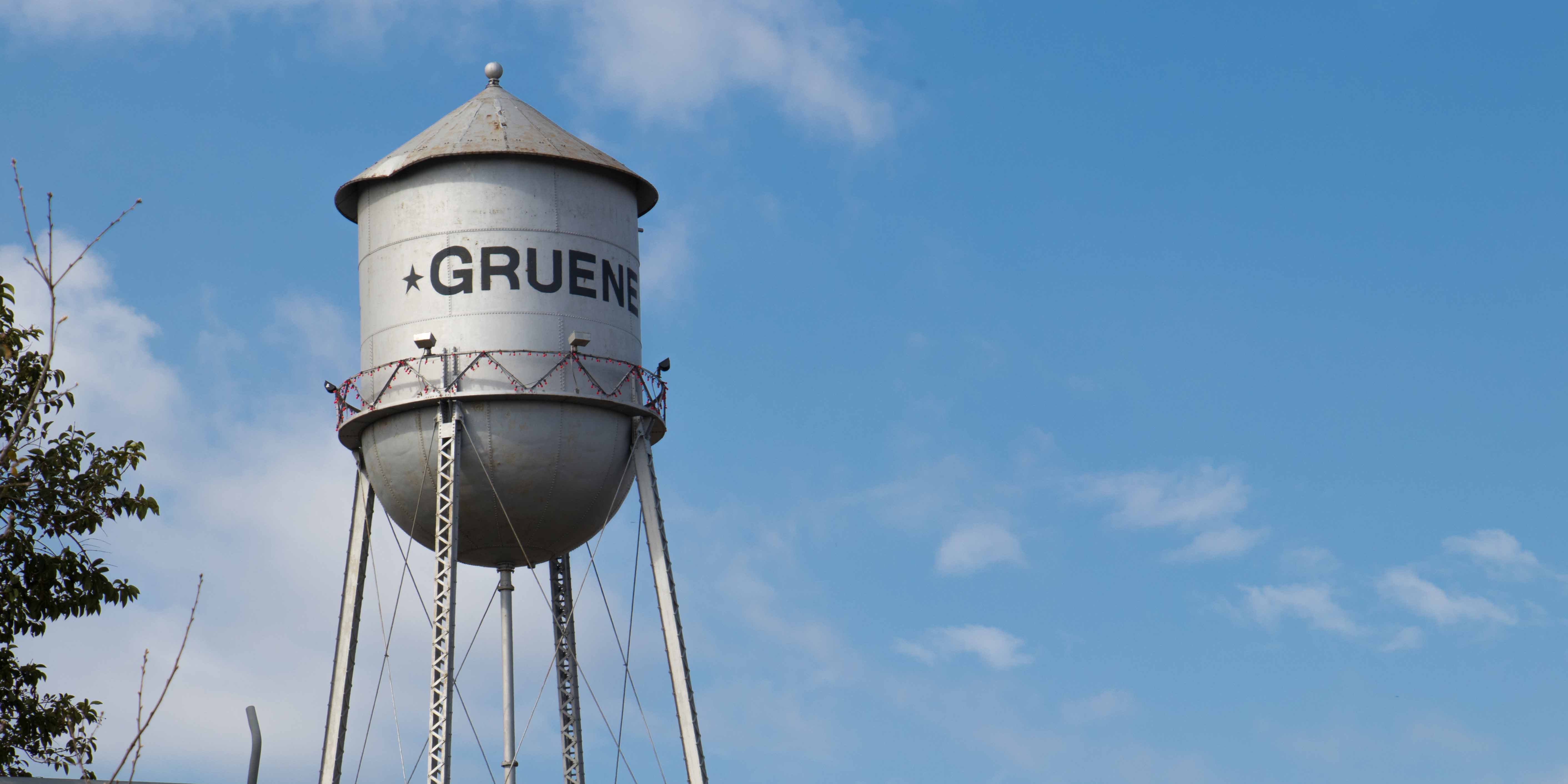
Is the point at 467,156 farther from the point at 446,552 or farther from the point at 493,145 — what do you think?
the point at 446,552

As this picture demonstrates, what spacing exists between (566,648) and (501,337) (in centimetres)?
543

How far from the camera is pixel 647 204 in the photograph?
2938 centimetres

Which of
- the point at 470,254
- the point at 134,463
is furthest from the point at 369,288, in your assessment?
the point at 134,463

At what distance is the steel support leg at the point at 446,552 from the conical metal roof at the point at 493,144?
3.87 meters

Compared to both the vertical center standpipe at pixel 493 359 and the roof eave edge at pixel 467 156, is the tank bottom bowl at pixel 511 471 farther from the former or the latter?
the roof eave edge at pixel 467 156

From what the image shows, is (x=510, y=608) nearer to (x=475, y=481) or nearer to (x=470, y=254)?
(x=475, y=481)

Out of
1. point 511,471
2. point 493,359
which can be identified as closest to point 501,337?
point 493,359

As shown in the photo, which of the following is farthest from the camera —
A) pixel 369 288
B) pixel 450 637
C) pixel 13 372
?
pixel 369 288

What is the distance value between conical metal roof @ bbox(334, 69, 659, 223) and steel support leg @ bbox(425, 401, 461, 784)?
3.87 m

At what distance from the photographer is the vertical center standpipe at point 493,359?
26.6 m

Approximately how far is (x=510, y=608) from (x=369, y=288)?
17.1ft

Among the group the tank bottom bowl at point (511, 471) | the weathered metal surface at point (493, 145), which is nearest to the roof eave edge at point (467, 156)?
the weathered metal surface at point (493, 145)

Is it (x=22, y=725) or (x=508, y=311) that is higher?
(x=508, y=311)

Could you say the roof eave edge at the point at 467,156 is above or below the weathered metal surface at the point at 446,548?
above
